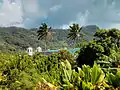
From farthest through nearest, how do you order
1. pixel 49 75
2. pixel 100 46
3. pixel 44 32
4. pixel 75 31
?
pixel 44 32
pixel 75 31
pixel 100 46
pixel 49 75

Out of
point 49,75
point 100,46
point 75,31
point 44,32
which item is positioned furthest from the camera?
point 44,32

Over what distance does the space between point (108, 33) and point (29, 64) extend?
11934mm

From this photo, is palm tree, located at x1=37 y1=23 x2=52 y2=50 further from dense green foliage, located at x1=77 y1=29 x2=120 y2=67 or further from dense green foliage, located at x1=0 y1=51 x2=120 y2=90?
dense green foliage, located at x1=77 y1=29 x2=120 y2=67

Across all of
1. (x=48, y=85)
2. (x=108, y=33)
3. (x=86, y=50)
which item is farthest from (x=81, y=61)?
(x=48, y=85)

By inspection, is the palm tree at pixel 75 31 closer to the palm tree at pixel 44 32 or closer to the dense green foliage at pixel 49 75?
the palm tree at pixel 44 32

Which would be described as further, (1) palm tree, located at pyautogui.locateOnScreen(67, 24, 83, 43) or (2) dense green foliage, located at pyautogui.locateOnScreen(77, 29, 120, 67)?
(1) palm tree, located at pyautogui.locateOnScreen(67, 24, 83, 43)

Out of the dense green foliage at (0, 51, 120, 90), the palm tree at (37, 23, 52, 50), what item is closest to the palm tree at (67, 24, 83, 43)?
the palm tree at (37, 23, 52, 50)

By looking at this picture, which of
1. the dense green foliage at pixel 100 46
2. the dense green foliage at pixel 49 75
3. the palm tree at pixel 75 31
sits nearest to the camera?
the dense green foliage at pixel 49 75

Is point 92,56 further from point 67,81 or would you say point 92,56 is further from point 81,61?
point 67,81

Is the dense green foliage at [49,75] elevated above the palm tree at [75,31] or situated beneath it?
situated beneath

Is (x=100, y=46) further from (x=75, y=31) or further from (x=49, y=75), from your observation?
(x=75, y=31)

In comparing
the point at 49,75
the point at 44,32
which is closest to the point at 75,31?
the point at 44,32

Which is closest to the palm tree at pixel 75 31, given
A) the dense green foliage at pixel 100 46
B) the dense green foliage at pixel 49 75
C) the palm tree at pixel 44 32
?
the palm tree at pixel 44 32

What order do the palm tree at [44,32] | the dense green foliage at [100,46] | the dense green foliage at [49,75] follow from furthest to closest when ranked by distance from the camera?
the palm tree at [44,32] < the dense green foliage at [100,46] < the dense green foliage at [49,75]
